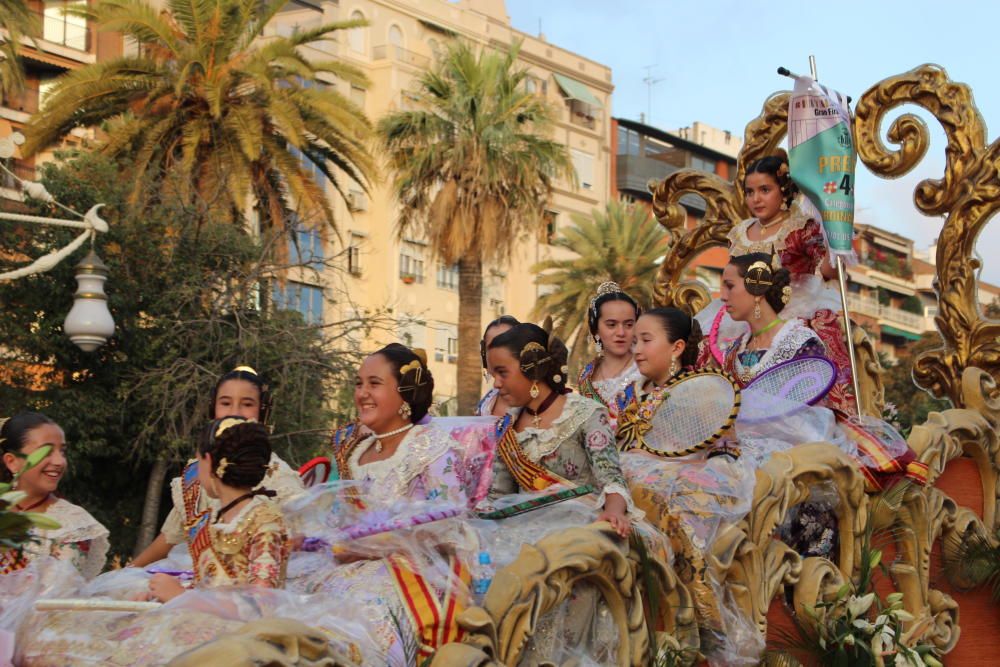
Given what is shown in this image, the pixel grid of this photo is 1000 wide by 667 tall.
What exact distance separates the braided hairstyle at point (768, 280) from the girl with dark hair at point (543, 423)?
5.86ft

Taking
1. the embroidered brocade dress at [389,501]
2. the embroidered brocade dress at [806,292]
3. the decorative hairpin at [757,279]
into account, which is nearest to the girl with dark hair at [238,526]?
→ the embroidered brocade dress at [389,501]

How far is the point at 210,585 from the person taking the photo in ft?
16.6

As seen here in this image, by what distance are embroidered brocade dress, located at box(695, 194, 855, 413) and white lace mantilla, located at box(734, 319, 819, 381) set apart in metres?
0.51

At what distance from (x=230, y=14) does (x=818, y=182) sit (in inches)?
630

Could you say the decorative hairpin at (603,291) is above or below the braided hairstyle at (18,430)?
above

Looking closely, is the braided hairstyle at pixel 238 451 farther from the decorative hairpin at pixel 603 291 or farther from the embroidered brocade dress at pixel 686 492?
the decorative hairpin at pixel 603 291

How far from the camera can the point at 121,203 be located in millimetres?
20047

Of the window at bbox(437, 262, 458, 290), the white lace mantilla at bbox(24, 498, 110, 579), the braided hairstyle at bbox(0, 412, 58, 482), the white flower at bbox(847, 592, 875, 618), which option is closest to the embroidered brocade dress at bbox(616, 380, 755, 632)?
the white flower at bbox(847, 592, 875, 618)

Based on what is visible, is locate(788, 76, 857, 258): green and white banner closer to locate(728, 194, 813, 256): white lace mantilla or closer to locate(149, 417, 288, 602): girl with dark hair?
locate(728, 194, 813, 256): white lace mantilla

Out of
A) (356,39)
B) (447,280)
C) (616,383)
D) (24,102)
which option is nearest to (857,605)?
(616,383)

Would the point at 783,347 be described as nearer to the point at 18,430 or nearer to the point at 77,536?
the point at 77,536

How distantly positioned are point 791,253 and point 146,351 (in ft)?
38.8

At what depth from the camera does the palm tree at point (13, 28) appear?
19719mm

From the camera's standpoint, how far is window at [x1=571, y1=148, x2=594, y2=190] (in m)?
58.4
